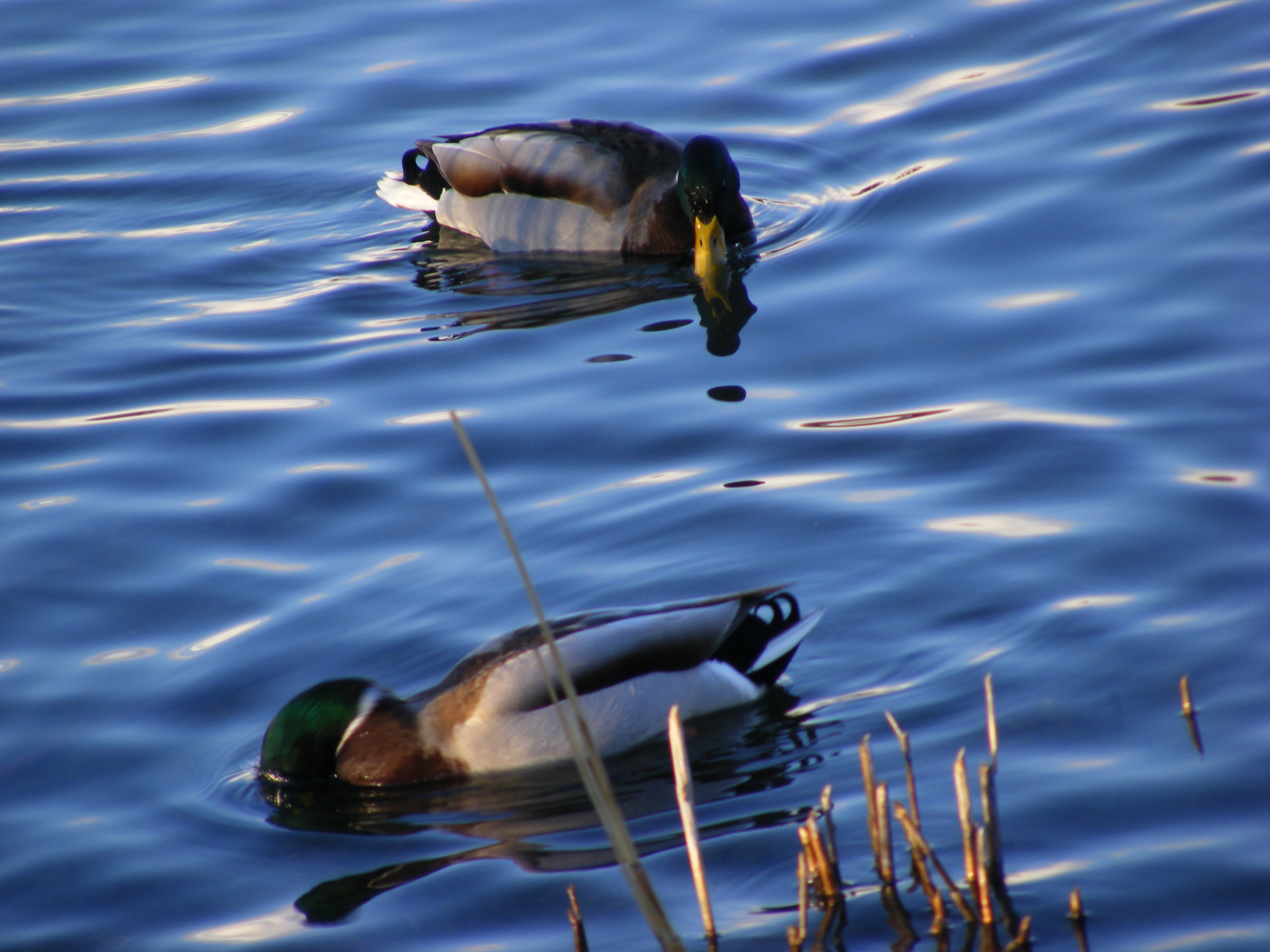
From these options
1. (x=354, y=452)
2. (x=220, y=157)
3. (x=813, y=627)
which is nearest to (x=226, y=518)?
(x=354, y=452)

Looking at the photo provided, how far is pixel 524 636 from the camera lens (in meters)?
5.28

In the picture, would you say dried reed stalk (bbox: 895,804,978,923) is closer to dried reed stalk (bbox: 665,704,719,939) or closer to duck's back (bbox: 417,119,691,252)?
dried reed stalk (bbox: 665,704,719,939)

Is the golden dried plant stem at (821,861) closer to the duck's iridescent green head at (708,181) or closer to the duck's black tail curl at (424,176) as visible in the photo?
the duck's iridescent green head at (708,181)

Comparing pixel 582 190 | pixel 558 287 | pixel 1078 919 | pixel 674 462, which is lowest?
pixel 1078 919

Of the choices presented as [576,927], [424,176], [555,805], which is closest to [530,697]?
[555,805]

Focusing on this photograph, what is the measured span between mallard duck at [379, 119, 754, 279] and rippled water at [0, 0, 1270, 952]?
0.72 feet

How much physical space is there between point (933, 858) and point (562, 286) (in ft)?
19.3

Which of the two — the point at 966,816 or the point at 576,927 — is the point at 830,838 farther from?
the point at 576,927

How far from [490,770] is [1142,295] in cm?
407

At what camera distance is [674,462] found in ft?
22.6

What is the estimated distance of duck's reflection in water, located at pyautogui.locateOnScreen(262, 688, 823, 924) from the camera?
15.3 ft

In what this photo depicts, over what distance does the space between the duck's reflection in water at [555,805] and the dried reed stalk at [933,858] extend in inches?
29.2

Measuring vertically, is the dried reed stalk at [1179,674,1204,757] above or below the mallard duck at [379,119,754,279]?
below

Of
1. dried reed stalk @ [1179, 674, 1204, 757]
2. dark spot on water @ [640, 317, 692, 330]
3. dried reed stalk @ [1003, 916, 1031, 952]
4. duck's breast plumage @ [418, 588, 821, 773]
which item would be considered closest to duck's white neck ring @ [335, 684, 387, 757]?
duck's breast plumage @ [418, 588, 821, 773]
